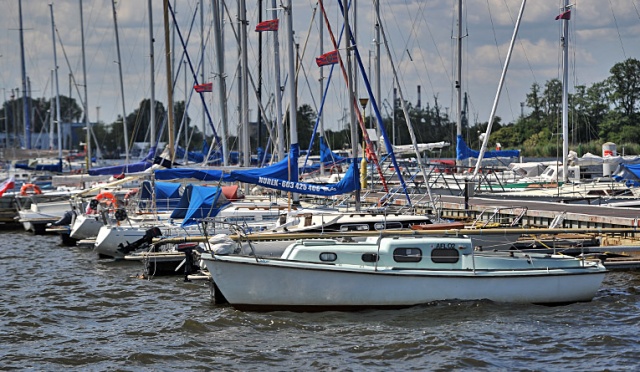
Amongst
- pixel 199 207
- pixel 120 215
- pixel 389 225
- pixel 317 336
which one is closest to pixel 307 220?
pixel 389 225

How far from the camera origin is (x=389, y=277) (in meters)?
21.4

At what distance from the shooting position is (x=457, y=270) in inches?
851

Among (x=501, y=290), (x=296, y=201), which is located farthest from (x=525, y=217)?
(x=501, y=290)

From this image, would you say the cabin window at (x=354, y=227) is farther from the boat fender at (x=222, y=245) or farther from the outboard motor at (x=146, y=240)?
the outboard motor at (x=146, y=240)

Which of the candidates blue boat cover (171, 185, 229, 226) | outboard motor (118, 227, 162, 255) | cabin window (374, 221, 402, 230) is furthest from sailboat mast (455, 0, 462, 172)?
outboard motor (118, 227, 162, 255)

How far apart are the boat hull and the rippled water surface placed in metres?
0.26

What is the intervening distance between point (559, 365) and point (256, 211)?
1670 cm

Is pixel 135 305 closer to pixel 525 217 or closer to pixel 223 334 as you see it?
pixel 223 334

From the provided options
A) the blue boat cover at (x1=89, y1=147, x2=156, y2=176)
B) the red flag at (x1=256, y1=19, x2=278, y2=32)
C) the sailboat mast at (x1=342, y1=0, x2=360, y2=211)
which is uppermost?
the red flag at (x1=256, y1=19, x2=278, y2=32)

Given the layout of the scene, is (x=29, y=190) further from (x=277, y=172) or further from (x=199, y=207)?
(x=277, y=172)

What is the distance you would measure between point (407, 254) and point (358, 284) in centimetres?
144

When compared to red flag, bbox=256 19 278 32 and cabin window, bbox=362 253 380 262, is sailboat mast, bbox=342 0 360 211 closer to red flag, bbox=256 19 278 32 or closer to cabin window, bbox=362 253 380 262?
red flag, bbox=256 19 278 32

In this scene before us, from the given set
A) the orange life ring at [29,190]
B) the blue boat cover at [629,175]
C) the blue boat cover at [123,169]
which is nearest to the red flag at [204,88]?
the blue boat cover at [123,169]

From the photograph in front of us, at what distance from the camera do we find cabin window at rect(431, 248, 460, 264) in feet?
71.8
